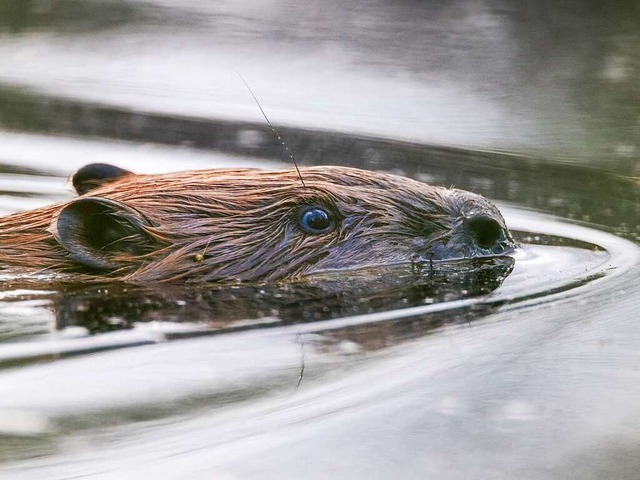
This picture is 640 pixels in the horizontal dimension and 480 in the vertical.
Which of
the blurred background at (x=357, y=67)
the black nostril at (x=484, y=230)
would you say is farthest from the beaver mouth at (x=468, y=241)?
the blurred background at (x=357, y=67)

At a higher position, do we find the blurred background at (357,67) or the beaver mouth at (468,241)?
the blurred background at (357,67)

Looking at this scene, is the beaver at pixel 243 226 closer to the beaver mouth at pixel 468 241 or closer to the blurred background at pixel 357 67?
the beaver mouth at pixel 468 241

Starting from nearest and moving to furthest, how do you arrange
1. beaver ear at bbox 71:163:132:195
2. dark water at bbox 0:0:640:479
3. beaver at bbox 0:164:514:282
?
dark water at bbox 0:0:640:479 → beaver at bbox 0:164:514:282 → beaver ear at bbox 71:163:132:195

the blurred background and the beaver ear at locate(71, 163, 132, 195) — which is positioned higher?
the blurred background

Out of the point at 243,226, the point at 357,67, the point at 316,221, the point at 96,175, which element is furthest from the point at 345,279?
the point at 357,67

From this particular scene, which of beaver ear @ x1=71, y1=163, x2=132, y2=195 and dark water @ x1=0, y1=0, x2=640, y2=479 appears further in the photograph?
beaver ear @ x1=71, y1=163, x2=132, y2=195

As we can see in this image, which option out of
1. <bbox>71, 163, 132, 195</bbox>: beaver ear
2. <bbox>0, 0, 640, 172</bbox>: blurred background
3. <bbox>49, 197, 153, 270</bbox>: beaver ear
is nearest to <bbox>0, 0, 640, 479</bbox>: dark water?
<bbox>0, 0, 640, 172</bbox>: blurred background

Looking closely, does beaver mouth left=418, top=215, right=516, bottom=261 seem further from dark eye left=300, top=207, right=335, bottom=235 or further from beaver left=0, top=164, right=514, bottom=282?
dark eye left=300, top=207, right=335, bottom=235

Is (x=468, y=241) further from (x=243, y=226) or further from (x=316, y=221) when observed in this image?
(x=243, y=226)
